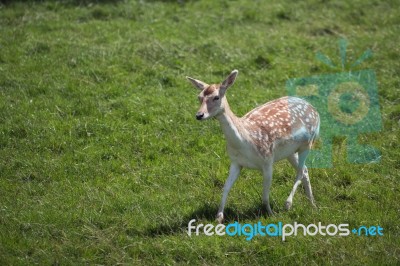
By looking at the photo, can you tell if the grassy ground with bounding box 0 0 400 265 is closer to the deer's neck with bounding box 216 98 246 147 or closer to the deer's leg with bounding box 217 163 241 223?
the deer's leg with bounding box 217 163 241 223

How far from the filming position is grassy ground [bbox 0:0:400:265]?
7598mm

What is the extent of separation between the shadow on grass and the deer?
15cm

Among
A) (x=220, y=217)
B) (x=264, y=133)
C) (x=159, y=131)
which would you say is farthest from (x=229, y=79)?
(x=159, y=131)

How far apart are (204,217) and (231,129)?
3.73 ft

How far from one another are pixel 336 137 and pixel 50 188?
469cm

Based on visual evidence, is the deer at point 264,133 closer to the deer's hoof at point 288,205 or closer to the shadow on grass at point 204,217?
the deer's hoof at point 288,205

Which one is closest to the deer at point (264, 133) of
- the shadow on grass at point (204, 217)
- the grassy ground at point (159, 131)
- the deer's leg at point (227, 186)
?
the deer's leg at point (227, 186)

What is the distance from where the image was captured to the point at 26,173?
9234 mm

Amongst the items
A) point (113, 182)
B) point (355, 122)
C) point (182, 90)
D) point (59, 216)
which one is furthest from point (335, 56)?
point (59, 216)

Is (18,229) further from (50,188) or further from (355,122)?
(355,122)

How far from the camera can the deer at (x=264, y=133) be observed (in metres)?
8.00

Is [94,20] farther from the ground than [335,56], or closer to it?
farther from the ground

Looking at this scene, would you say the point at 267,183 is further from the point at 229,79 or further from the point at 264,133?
the point at 229,79

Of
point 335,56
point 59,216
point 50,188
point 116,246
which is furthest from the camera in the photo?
point 335,56
